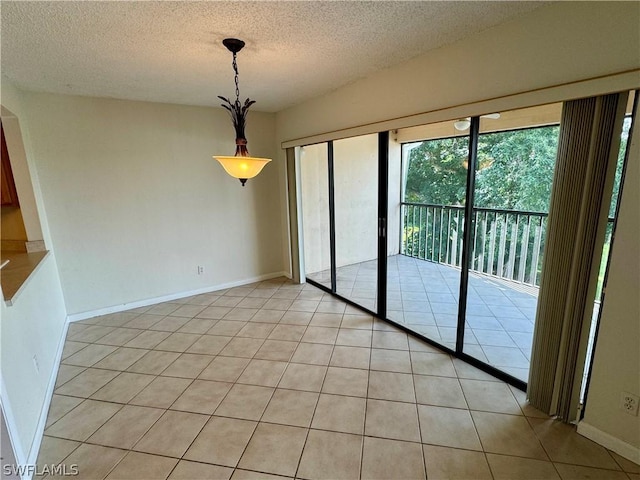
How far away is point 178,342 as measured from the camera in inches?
118

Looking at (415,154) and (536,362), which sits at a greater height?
(415,154)

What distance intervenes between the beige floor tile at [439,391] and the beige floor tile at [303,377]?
719 millimetres

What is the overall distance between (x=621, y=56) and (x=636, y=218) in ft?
2.49

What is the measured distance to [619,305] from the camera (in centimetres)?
159

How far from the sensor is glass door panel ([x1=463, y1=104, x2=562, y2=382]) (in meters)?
2.52

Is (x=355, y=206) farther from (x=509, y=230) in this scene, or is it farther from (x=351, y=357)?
(x=351, y=357)

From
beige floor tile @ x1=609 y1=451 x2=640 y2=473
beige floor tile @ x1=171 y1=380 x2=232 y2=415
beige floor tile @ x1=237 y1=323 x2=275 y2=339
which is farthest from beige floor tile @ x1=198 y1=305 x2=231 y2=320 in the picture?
beige floor tile @ x1=609 y1=451 x2=640 y2=473

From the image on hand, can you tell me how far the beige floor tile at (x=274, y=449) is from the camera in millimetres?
1685

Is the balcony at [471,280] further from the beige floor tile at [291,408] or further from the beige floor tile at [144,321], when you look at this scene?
the beige floor tile at [144,321]

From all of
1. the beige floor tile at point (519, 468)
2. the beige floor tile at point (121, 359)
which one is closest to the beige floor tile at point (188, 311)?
the beige floor tile at point (121, 359)

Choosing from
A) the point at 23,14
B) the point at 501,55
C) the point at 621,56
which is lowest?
the point at 621,56

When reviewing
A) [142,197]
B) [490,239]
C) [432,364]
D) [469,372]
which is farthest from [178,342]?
[490,239]

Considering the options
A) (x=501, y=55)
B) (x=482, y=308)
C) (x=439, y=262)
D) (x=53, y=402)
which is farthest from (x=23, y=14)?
(x=439, y=262)

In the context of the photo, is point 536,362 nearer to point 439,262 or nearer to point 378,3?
point 378,3
